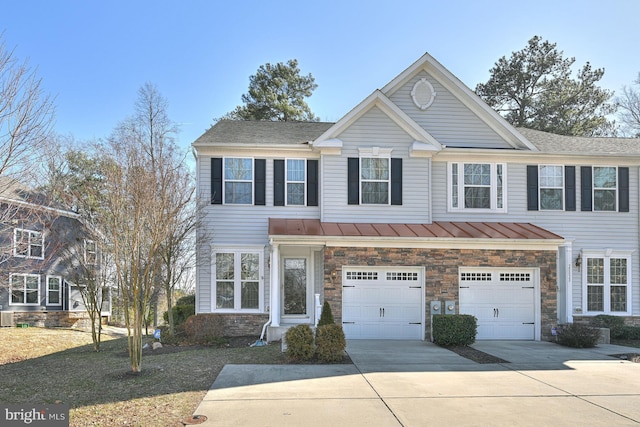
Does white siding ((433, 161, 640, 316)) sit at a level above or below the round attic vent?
below

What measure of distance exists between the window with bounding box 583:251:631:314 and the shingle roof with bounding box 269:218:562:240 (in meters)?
2.69

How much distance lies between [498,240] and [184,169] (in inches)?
438

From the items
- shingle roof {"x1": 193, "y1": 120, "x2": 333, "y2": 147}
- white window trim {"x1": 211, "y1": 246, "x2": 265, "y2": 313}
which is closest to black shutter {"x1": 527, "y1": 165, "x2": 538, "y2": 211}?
shingle roof {"x1": 193, "y1": 120, "x2": 333, "y2": 147}

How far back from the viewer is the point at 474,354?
12266mm

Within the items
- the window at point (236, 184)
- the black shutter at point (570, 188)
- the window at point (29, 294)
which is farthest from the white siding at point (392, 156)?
the window at point (29, 294)

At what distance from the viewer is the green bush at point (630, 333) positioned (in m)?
15.7

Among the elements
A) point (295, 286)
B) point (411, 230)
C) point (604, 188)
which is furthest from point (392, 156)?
point (604, 188)

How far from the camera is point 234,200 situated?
53.2 ft

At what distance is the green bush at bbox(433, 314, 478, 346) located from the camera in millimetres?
13359

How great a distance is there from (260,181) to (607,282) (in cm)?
1224

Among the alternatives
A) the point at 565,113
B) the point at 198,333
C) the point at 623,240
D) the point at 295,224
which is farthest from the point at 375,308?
the point at 565,113

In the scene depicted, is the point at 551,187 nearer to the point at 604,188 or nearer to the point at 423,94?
the point at 604,188

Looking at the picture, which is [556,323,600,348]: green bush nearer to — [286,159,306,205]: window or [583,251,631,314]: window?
[583,251,631,314]: window

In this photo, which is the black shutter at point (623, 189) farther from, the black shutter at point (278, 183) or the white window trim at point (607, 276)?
the black shutter at point (278, 183)
